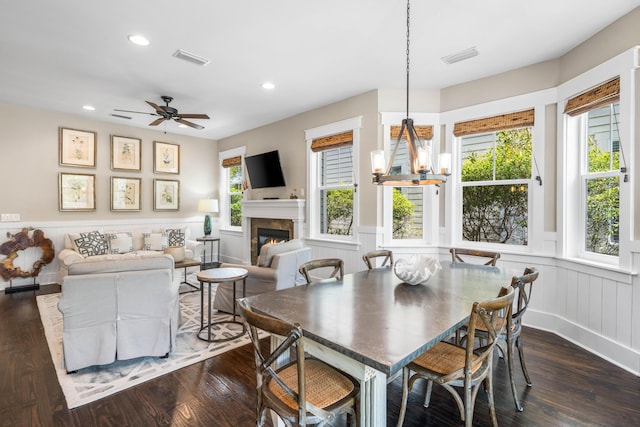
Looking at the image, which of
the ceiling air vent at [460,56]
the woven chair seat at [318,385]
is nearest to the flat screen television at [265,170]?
the ceiling air vent at [460,56]

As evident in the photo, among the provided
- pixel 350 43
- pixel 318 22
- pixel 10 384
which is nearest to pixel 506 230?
pixel 350 43

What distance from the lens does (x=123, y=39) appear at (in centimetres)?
306

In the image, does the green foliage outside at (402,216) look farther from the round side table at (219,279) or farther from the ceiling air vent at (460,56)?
the round side table at (219,279)

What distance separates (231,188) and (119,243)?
2.58m

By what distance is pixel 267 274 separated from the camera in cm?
366

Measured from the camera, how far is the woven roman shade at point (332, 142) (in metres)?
4.64

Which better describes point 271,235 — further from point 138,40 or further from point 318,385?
point 318,385

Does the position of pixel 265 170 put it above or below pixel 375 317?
above

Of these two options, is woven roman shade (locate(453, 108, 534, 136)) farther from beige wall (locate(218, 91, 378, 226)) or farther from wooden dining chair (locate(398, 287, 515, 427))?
wooden dining chair (locate(398, 287, 515, 427))

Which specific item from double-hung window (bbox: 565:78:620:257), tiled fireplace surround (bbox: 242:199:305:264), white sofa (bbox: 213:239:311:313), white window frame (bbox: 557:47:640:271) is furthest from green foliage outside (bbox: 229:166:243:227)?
double-hung window (bbox: 565:78:620:257)

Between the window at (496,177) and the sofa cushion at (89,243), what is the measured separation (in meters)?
5.73

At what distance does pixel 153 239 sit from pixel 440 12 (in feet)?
18.5

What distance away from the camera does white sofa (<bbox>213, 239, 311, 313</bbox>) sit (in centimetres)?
368

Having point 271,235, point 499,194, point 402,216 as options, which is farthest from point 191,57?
point 499,194
